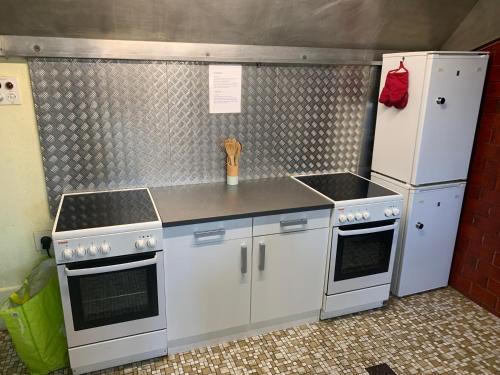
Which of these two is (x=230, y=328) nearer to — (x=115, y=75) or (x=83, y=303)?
(x=83, y=303)

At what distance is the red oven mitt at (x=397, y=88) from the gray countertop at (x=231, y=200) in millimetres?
824

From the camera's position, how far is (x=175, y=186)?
2557 mm

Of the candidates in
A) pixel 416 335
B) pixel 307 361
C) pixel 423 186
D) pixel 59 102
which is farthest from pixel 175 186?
pixel 416 335

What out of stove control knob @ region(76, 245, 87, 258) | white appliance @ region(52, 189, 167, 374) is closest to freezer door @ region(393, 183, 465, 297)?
white appliance @ region(52, 189, 167, 374)

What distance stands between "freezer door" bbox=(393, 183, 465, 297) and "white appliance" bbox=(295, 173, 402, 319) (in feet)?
0.69

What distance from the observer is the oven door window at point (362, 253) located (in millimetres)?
2393

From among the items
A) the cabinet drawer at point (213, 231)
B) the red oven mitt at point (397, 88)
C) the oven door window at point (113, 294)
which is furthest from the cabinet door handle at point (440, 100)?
the oven door window at point (113, 294)

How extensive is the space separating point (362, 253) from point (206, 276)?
1027mm

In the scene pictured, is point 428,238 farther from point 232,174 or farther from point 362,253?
point 232,174

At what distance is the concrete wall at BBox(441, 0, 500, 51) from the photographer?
248cm

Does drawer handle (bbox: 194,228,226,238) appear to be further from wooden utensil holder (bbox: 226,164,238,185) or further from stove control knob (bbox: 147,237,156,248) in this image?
wooden utensil holder (bbox: 226,164,238,185)

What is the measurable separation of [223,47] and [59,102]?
3.34 feet

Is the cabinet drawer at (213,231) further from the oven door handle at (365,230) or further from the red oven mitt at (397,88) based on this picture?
the red oven mitt at (397,88)

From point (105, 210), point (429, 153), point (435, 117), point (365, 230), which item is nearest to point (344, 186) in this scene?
point (365, 230)
